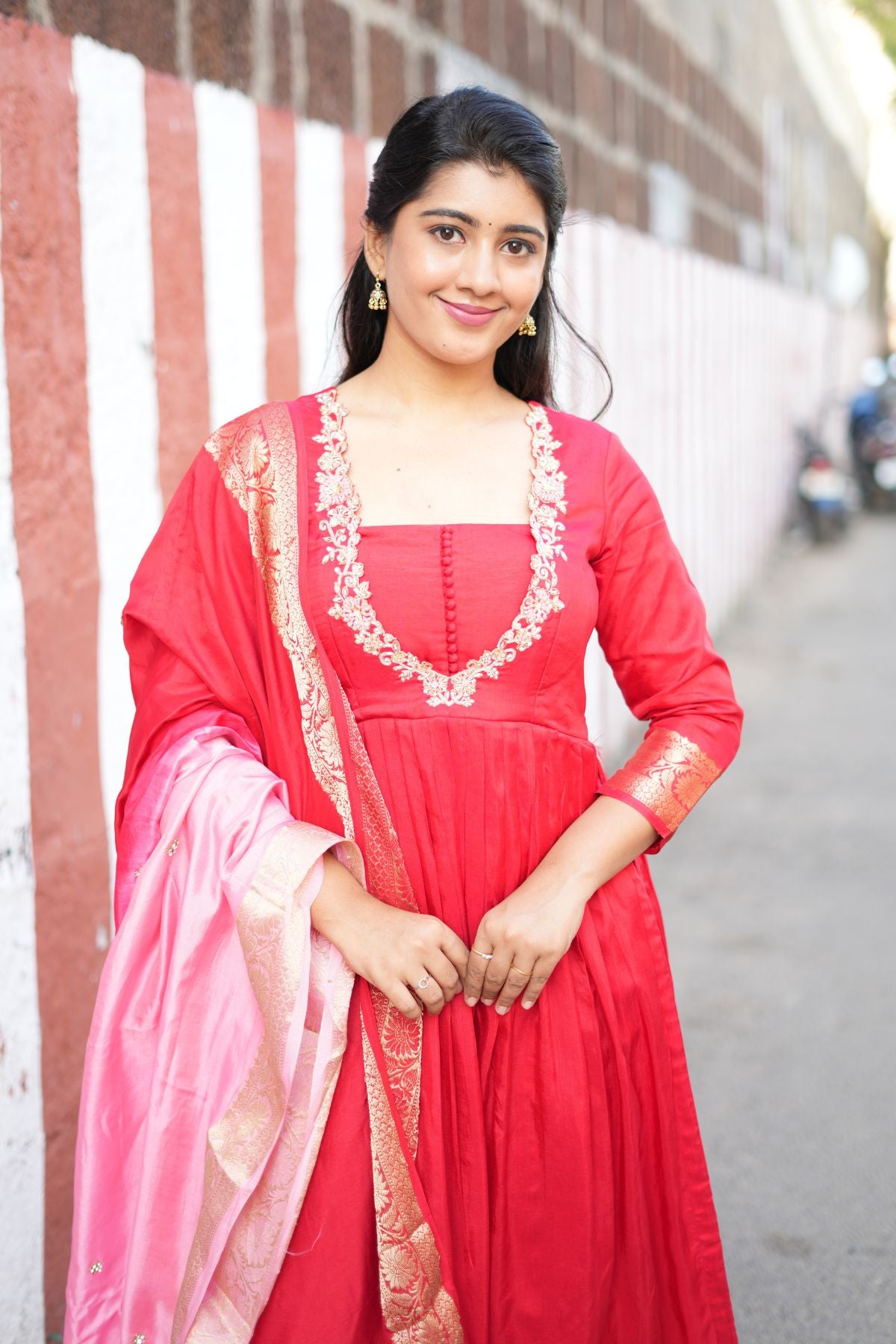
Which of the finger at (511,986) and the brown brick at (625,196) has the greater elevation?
the brown brick at (625,196)

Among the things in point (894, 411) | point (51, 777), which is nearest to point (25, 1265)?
point (51, 777)

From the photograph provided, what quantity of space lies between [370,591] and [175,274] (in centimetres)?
125

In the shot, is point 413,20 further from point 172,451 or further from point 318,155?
point 172,451

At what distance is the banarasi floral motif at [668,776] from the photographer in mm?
1866

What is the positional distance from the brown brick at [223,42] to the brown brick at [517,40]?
197cm

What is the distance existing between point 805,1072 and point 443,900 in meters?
2.11

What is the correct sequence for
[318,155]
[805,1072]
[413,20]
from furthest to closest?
[413,20] → [805,1072] → [318,155]

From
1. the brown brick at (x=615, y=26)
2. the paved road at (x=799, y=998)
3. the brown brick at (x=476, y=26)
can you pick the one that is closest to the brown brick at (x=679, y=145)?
the brown brick at (x=615, y=26)

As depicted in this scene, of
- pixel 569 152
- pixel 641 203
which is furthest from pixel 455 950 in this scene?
pixel 641 203

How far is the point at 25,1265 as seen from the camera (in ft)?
8.13

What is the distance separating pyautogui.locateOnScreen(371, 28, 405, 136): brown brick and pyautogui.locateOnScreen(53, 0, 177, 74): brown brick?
40.2 inches

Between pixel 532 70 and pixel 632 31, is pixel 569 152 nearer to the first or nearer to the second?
pixel 532 70

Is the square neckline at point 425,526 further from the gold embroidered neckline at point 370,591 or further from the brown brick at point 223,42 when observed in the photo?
the brown brick at point 223,42

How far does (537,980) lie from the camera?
5.92 ft
